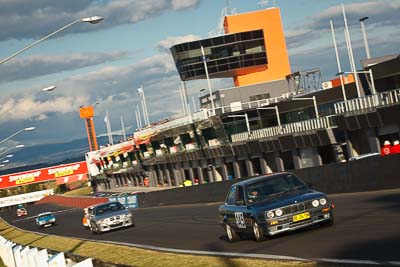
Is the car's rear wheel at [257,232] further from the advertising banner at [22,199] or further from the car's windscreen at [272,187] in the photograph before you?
the advertising banner at [22,199]

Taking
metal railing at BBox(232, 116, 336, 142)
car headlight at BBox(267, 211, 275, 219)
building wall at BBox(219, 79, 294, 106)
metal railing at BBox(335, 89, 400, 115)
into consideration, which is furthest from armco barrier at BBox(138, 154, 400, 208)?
building wall at BBox(219, 79, 294, 106)

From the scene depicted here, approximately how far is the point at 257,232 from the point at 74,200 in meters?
89.3

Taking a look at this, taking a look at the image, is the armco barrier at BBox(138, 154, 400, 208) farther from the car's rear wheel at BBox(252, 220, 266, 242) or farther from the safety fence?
the safety fence

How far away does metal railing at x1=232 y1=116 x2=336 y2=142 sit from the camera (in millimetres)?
61312

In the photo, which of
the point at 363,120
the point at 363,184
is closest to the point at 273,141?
the point at 363,120

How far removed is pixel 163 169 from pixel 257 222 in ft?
316

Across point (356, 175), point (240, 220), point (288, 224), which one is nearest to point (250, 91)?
point (356, 175)

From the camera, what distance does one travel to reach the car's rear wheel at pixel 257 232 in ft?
54.9

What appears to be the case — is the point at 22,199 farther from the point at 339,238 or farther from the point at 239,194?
the point at 339,238

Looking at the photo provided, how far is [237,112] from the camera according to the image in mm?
83500

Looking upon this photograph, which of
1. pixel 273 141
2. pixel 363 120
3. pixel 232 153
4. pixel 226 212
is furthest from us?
pixel 232 153

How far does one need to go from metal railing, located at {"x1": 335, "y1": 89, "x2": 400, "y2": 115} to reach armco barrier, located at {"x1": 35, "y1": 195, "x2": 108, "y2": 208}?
28.9m

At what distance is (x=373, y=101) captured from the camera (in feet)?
172

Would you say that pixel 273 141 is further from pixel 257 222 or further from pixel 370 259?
pixel 370 259
